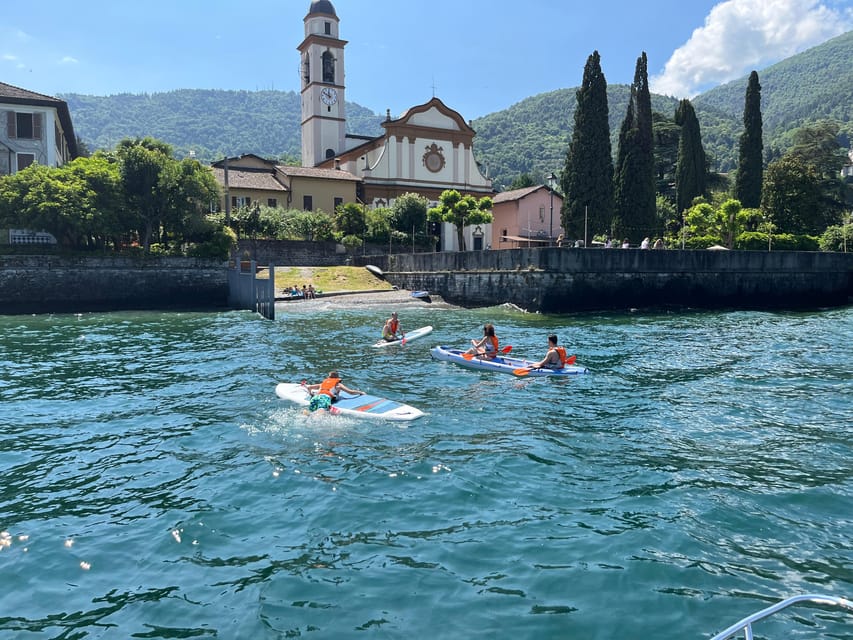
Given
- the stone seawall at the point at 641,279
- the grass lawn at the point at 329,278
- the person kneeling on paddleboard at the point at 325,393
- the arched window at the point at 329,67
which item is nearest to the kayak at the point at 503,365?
the person kneeling on paddleboard at the point at 325,393

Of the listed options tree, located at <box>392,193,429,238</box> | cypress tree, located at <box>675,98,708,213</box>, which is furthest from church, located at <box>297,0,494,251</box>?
cypress tree, located at <box>675,98,708,213</box>

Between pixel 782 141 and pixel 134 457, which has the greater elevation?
pixel 782 141

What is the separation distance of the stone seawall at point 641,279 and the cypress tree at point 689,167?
87.2 ft

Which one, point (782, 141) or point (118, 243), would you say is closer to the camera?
point (118, 243)

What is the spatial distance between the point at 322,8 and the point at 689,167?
4809 centimetres

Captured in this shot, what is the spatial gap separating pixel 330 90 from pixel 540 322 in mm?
57760

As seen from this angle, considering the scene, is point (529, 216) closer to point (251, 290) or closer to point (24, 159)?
point (251, 290)

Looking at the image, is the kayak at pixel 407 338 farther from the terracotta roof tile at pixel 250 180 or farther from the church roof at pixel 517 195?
the church roof at pixel 517 195

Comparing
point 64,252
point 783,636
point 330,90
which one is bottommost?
point 783,636

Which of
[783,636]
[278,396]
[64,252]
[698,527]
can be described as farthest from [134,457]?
[64,252]

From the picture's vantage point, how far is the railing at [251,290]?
34.4 meters

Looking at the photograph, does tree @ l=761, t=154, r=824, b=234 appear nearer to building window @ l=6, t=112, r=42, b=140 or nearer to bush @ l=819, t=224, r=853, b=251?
bush @ l=819, t=224, r=853, b=251

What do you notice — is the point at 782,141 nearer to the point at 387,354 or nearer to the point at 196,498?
the point at 387,354

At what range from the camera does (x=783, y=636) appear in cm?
611
